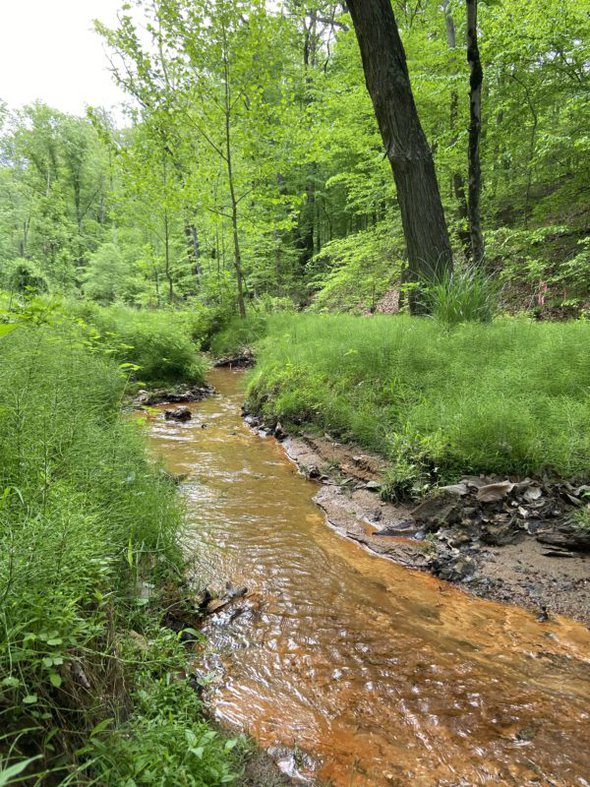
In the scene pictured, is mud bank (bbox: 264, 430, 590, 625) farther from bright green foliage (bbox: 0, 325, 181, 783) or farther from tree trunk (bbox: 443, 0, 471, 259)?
tree trunk (bbox: 443, 0, 471, 259)

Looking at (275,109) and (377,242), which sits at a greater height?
(275,109)

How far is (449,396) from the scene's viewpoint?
4656 mm

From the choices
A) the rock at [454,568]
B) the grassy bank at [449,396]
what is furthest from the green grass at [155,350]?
the rock at [454,568]

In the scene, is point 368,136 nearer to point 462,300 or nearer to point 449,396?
point 462,300

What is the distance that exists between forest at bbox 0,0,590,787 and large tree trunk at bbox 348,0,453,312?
32mm

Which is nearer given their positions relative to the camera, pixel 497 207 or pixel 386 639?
pixel 386 639

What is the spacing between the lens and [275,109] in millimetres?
11859

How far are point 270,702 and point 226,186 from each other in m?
14.2

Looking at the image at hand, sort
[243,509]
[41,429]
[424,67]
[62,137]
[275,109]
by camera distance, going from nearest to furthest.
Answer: [41,429] < [243,509] < [424,67] < [275,109] < [62,137]

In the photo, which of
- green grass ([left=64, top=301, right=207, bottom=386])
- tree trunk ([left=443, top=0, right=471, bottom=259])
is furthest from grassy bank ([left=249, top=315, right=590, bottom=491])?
tree trunk ([left=443, top=0, right=471, bottom=259])

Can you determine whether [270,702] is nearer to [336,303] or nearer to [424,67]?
[424,67]

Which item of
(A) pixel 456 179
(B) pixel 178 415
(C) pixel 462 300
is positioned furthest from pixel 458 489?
(A) pixel 456 179

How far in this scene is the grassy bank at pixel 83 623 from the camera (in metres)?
1.34

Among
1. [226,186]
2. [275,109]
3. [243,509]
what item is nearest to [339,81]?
[275,109]
